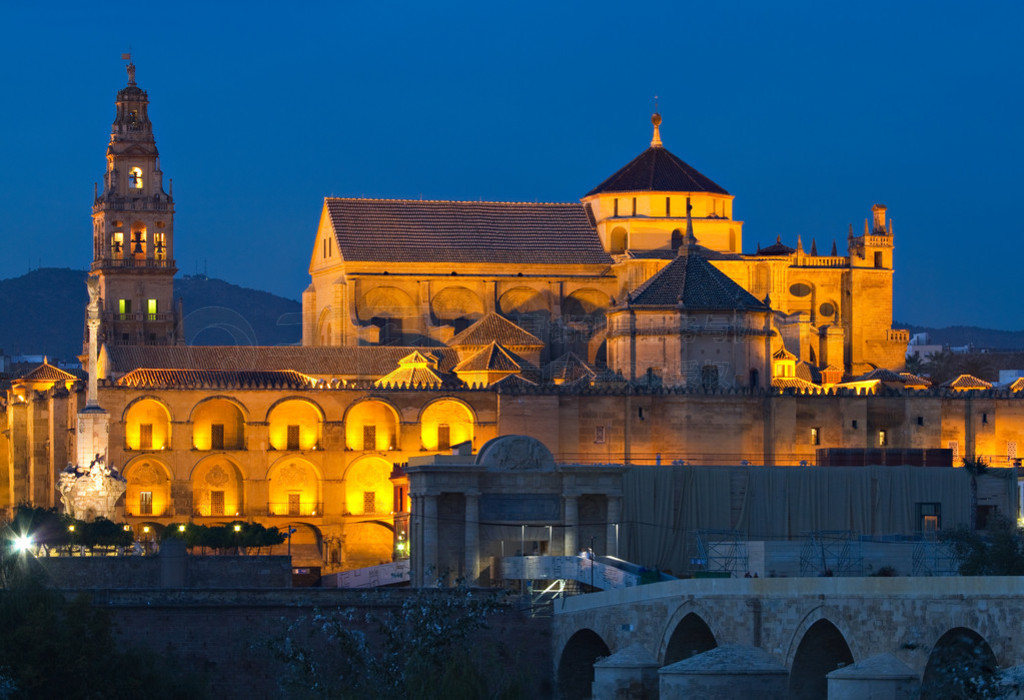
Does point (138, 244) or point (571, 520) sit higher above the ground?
point (138, 244)

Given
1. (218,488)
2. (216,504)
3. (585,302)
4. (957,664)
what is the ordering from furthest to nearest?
(585,302) < (218,488) < (216,504) < (957,664)

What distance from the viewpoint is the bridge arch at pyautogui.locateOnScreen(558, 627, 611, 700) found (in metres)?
45.4

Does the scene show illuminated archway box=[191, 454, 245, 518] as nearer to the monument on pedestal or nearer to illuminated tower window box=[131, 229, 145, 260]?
the monument on pedestal

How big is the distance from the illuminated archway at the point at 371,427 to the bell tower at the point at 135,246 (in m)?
16.0

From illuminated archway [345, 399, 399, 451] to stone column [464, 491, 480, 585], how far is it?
73.4 ft

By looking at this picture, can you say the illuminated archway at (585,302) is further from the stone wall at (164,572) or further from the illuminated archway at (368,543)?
the stone wall at (164,572)

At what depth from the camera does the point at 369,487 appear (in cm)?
7519

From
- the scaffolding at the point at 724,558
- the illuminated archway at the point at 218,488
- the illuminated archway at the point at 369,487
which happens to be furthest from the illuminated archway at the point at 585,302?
the scaffolding at the point at 724,558

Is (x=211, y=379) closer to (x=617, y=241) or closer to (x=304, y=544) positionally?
(x=304, y=544)

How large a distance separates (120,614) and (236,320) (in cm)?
11897

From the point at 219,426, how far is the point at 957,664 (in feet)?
154

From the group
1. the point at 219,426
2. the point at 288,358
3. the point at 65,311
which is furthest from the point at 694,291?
the point at 65,311

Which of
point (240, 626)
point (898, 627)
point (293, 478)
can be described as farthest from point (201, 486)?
point (898, 627)

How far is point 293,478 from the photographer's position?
247 ft
